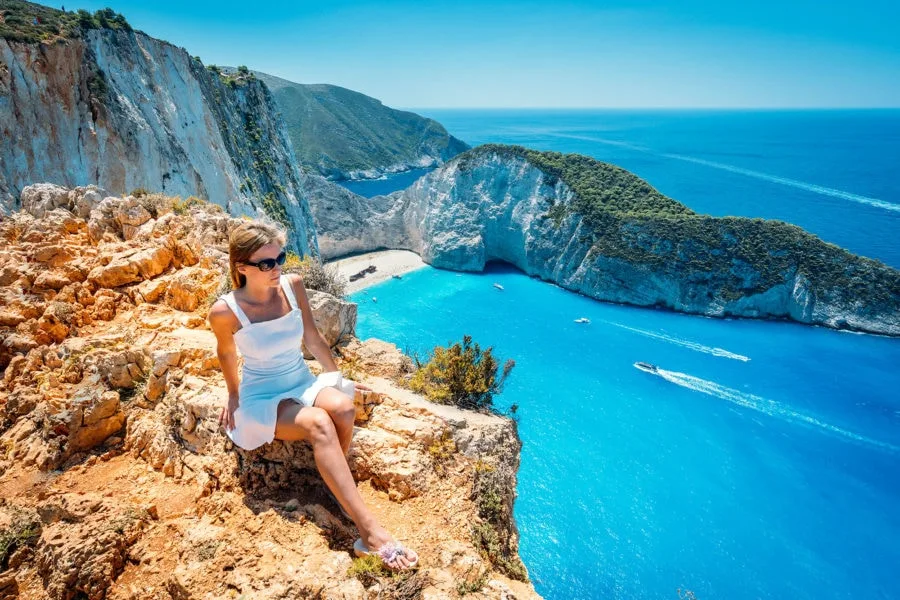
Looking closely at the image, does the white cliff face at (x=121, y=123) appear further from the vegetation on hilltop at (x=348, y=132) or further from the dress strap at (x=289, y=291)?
the vegetation on hilltop at (x=348, y=132)

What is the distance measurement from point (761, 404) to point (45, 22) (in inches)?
1722

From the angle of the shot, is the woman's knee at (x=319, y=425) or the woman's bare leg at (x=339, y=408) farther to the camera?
the woman's bare leg at (x=339, y=408)

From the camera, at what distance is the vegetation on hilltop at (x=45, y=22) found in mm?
18797

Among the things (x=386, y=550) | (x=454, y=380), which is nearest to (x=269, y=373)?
(x=386, y=550)

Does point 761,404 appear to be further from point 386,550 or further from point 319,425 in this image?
point 319,425

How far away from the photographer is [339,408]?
3.36m

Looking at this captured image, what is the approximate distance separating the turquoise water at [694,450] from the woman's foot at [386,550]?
553 centimetres

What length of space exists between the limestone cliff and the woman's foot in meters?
41.1

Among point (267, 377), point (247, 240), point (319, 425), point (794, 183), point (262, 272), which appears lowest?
point (794, 183)

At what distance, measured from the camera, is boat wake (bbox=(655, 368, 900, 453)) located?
24.1m

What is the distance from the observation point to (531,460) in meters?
21.3

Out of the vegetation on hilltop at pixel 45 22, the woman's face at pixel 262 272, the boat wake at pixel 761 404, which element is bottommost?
the boat wake at pixel 761 404

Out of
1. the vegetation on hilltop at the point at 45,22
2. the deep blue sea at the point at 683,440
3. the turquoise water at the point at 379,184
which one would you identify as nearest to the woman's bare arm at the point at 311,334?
the deep blue sea at the point at 683,440

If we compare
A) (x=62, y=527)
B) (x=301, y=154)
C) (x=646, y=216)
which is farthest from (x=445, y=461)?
(x=301, y=154)
